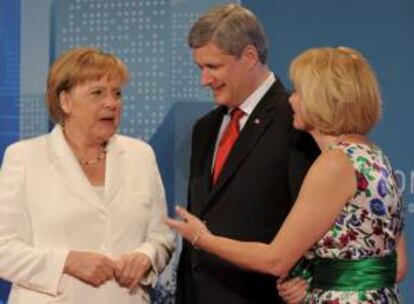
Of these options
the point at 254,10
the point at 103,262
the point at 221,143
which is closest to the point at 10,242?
the point at 103,262

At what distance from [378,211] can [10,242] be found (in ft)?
3.57

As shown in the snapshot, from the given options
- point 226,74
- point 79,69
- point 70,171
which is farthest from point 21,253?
point 226,74

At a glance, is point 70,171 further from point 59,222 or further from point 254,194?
point 254,194

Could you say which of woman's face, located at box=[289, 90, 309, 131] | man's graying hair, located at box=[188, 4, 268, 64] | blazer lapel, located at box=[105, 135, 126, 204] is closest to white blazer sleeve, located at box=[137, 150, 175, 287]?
blazer lapel, located at box=[105, 135, 126, 204]

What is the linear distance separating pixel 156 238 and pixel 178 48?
0.85 meters

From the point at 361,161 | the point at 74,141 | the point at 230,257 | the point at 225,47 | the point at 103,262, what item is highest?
the point at 225,47

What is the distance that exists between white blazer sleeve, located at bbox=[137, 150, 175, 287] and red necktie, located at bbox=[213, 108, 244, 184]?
21 centimetres

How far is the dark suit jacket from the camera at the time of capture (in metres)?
2.35

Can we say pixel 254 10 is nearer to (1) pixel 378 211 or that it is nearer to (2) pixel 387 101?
(2) pixel 387 101

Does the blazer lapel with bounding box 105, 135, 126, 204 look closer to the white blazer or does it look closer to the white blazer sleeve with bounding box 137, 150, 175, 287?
the white blazer

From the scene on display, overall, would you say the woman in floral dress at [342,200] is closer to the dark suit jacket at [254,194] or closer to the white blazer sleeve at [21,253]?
the dark suit jacket at [254,194]

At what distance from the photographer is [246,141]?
2.40m

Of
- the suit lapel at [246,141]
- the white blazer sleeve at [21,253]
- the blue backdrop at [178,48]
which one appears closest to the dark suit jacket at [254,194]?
the suit lapel at [246,141]

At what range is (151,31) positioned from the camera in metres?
3.01
